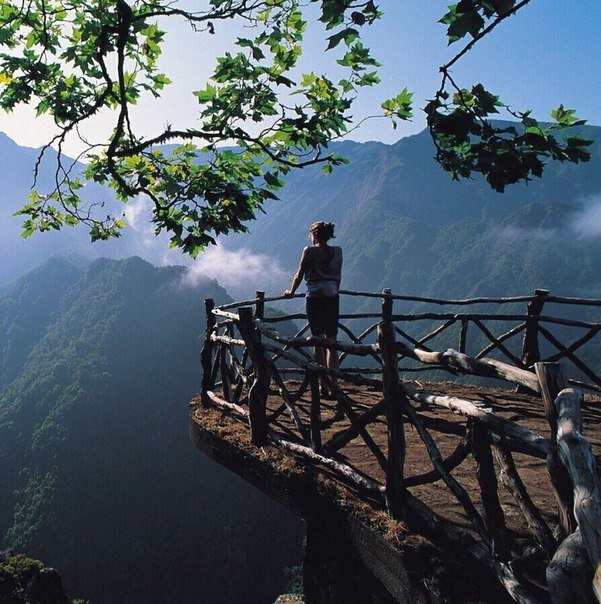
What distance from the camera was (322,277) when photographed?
608 centimetres

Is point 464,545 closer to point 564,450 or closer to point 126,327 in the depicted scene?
point 564,450

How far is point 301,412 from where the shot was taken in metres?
6.31

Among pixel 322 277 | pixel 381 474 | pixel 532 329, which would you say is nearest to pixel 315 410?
pixel 381 474

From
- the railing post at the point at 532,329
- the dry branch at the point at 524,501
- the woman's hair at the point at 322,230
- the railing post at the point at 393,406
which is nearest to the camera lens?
the dry branch at the point at 524,501

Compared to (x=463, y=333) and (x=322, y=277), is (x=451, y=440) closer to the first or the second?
(x=322, y=277)

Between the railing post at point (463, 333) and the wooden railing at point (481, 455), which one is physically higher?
the railing post at point (463, 333)

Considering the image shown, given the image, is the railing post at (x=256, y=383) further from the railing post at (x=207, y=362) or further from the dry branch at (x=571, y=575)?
the dry branch at (x=571, y=575)

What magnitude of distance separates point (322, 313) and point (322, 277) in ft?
1.71

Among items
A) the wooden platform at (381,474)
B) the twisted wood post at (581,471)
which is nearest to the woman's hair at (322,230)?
the wooden platform at (381,474)

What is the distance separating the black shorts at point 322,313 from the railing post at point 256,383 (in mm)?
1477

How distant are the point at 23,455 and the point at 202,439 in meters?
104

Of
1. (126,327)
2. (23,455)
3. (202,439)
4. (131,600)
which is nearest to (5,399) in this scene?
(23,455)

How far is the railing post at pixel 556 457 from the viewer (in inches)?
66.7

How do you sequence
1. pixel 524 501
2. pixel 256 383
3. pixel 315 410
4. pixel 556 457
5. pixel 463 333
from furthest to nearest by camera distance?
pixel 463 333, pixel 256 383, pixel 315 410, pixel 524 501, pixel 556 457
